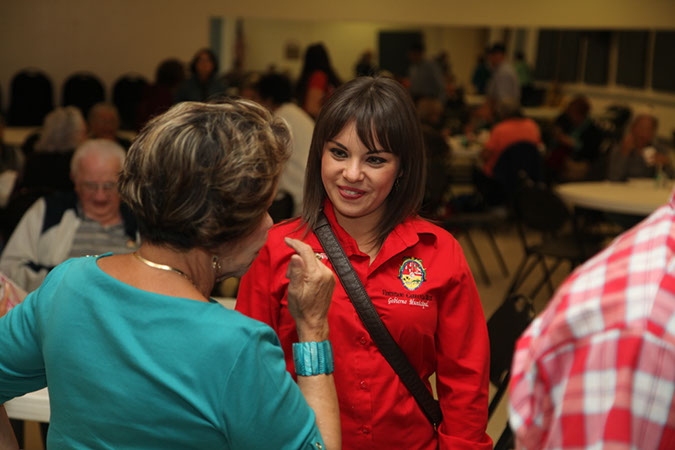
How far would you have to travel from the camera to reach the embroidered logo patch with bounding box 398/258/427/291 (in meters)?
1.71

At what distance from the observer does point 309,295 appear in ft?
4.42

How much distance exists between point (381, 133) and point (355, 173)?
0.11 m

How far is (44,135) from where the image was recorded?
195 inches

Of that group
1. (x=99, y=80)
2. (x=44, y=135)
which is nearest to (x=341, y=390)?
(x=44, y=135)

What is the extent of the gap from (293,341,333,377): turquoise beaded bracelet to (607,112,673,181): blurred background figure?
19.1 feet

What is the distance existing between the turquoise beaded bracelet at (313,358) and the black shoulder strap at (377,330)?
331 mm

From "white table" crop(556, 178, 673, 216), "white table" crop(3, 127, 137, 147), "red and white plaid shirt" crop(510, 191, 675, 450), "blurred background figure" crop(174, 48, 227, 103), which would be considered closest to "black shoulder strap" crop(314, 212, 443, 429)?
"red and white plaid shirt" crop(510, 191, 675, 450)

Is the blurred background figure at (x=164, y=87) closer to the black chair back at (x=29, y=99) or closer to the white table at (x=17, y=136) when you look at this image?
the white table at (x=17, y=136)

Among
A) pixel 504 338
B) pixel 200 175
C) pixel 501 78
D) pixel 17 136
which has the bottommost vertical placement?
pixel 504 338

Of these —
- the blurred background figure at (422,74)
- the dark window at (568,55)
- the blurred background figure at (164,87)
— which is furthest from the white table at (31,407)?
the dark window at (568,55)

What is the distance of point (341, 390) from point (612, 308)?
3.29 feet

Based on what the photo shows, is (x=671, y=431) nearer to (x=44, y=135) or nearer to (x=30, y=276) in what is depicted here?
(x=30, y=276)

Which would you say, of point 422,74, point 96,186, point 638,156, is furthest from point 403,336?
point 422,74

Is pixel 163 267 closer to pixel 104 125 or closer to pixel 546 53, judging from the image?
pixel 104 125
